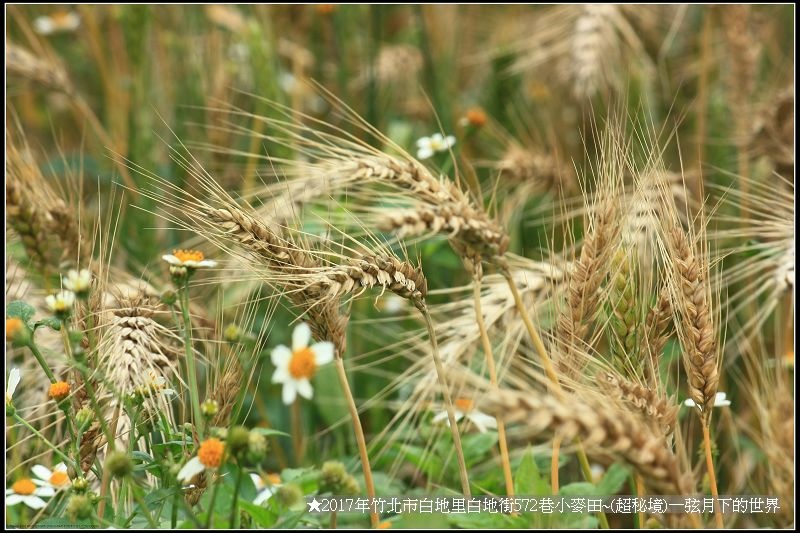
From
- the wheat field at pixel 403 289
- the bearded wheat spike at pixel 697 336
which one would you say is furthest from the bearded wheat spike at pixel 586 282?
the bearded wheat spike at pixel 697 336

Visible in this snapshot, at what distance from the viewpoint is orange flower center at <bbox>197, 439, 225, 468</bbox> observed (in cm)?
111

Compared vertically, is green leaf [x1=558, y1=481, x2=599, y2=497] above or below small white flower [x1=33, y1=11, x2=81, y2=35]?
below

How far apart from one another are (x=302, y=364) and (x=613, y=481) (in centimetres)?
63

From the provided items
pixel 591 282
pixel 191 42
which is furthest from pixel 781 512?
pixel 191 42

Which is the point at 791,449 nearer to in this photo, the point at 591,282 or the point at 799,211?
the point at 591,282

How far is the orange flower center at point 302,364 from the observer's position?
1.14 metres

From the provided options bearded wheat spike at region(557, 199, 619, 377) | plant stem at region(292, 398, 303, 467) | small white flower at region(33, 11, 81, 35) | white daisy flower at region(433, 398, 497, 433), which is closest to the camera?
bearded wheat spike at region(557, 199, 619, 377)

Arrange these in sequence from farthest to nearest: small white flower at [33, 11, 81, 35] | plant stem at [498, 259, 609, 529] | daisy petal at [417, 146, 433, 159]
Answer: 1. small white flower at [33, 11, 81, 35]
2. daisy petal at [417, 146, 433, 159]
3. plant stem at [498, 259, 609, 529]

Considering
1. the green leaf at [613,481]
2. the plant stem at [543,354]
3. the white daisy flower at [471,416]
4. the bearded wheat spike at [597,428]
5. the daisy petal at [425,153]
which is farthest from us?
the daisy petal at [425,153]

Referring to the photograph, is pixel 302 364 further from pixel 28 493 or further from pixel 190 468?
pixel 28 493

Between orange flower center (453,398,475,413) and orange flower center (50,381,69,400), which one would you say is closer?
orange flower center (50,381,69,400)

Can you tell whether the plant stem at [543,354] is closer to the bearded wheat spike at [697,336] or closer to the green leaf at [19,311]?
the bearded wheat spike at [697,336]

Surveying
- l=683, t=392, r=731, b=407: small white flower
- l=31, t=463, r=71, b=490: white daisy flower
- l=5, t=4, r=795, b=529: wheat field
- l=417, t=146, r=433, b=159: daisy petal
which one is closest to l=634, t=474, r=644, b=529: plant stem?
l=5, t=4, r=795, b=529: wheat field

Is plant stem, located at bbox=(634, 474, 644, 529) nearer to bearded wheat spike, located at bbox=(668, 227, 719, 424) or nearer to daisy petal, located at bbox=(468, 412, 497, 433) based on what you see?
bearded wheat spike, located at bbox=(668, 227, 719, 424)
